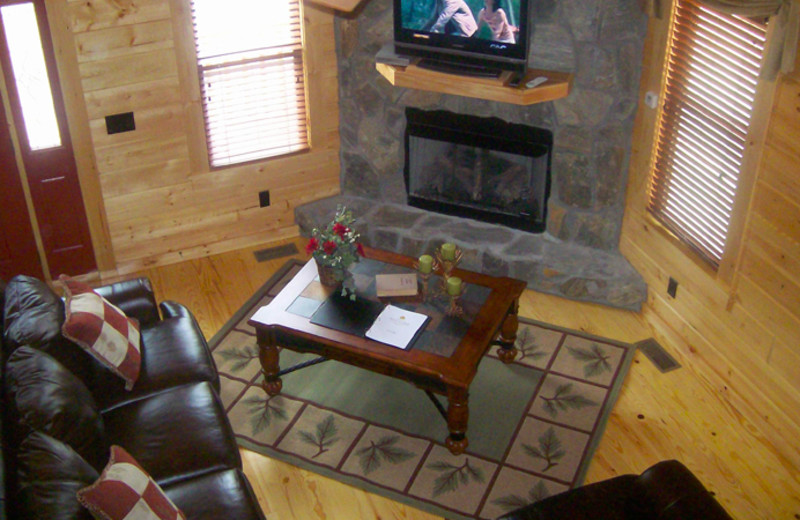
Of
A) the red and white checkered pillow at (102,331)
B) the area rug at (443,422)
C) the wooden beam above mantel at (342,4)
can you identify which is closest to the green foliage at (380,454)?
the area rug at (443,422)

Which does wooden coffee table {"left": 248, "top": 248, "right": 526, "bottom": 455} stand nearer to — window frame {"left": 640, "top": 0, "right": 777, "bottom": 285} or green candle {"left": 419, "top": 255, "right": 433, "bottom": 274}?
green candle {"left": 419, "top": 255, "right": 433, "bottom": 274}

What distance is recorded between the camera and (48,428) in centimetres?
329

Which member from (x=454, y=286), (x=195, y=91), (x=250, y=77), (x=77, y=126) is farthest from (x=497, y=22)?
(x=77, y=126)

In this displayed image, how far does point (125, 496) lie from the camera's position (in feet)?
9.80

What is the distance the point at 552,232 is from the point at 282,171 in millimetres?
1861

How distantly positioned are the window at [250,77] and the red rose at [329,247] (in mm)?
1589

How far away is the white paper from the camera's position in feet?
13.7

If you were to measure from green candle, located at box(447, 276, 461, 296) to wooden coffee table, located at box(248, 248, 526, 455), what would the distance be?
4.4 inches

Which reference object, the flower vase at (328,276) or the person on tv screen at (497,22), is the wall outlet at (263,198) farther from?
the person on tv screen at (497,22)

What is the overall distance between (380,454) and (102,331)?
1447 millimetres

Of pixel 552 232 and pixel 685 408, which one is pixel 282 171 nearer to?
pixel 552 232

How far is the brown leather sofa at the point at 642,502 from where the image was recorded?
322 centimetres

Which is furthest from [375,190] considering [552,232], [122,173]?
[122,173]

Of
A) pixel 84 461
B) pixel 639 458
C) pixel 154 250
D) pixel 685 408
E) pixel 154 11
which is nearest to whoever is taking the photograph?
pixel 84 461
